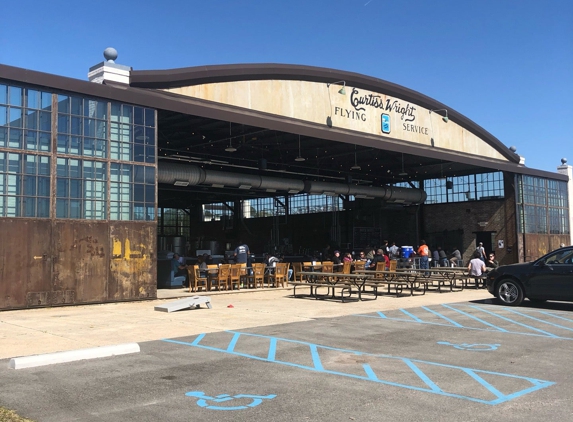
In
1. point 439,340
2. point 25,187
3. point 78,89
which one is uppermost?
point 78,89

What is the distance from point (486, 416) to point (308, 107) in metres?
17.6

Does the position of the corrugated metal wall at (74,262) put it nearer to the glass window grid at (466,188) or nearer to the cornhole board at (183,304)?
the cornhole board at (183,304)

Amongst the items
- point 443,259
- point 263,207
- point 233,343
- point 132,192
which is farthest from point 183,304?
point 263,207

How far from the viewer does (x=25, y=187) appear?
14.1 meters

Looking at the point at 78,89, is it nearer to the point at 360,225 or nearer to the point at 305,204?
the point at 360,225

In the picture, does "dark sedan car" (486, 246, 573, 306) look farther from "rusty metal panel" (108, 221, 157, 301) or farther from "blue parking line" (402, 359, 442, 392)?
"rusty metal panel" (108, 221, 157, 301)

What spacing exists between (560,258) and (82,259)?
12.3 meters

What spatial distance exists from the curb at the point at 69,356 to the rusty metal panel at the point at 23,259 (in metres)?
6.80

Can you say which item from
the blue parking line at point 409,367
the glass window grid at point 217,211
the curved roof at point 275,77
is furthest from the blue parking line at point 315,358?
the glass window grid at point 217,211

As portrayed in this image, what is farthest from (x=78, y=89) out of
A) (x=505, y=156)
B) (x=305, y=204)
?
(x=305, y=204)

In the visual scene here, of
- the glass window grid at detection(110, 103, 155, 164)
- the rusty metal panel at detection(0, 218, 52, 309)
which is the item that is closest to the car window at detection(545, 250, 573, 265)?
the glass window grid at detection(110, 103, 155, 164)

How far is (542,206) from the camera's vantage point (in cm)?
3256

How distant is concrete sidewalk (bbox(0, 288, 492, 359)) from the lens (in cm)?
959

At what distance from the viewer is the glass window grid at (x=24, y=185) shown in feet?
45.2
